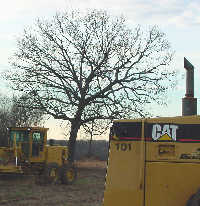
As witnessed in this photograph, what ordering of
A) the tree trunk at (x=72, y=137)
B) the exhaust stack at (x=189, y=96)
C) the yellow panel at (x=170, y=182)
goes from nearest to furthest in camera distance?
the yellow panel at (x=170, y=182), the exhaust stack at (x=189, y=96), the tree trunk at (x=72, y=137)

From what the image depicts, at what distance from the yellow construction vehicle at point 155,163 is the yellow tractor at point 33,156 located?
13.8m

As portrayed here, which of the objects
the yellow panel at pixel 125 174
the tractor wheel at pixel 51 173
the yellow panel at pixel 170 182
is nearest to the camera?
the yellow panel at pixel 170 182

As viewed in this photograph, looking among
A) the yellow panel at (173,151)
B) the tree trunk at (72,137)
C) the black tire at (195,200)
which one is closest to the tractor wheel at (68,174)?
the tree trunk at (72,137)

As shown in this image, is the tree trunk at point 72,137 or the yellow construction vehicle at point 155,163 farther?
the tree trunk at point 72,137

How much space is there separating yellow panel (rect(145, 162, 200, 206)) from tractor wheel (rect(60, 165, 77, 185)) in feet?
51.9

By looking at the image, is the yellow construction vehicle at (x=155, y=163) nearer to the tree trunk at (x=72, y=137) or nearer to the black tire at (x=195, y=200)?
the black tire at (x=195, y=200)

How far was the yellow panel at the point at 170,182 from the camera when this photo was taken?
653 centimetres

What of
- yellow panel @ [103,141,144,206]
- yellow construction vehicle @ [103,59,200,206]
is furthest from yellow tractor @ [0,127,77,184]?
yellow construction vehicle @ [103,59,200,206]

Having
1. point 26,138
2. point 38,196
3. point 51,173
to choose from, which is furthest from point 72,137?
point 38,196

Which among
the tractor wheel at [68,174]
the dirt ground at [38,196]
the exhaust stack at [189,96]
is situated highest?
the exhaust stack at [189,96]

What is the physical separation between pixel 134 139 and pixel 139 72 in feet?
85.9

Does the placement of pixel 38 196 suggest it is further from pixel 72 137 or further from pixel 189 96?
pixel 72 137

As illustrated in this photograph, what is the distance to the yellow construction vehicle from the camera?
655 cm

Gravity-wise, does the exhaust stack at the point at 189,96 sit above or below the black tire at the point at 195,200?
above
